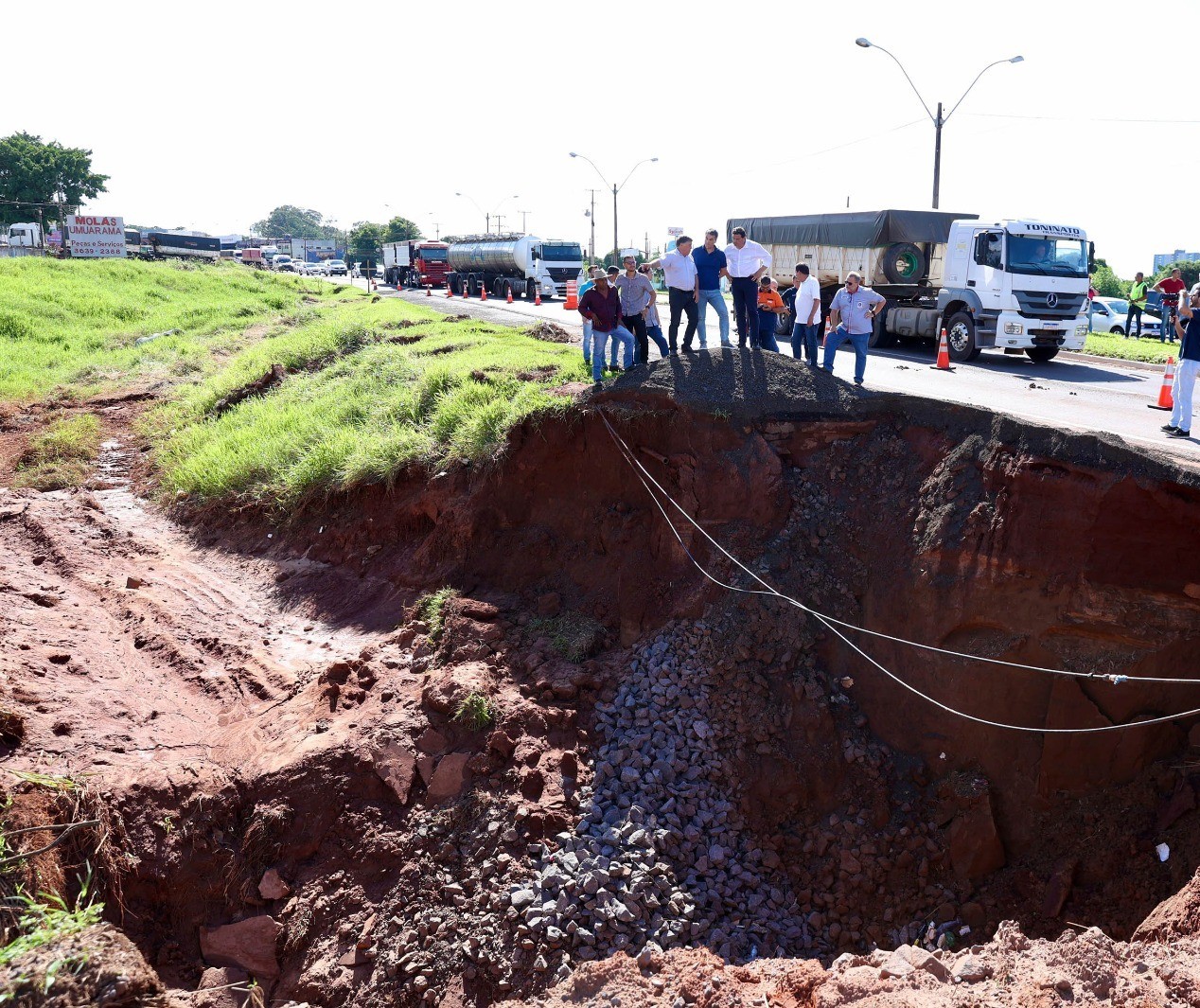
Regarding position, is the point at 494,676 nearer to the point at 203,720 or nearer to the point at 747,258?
the point at 203,720

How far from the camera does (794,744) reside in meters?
7.66

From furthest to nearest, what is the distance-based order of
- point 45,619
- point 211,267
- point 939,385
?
point 211,267 → point 939,385 → point 45,619

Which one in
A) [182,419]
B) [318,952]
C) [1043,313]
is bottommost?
[318,952]

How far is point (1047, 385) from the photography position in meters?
15.5

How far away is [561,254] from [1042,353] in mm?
23955

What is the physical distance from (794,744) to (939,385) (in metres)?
9.03

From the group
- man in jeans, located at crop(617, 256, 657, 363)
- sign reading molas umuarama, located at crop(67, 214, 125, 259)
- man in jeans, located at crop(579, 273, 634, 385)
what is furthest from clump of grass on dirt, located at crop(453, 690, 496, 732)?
sign reading molas umuarama, located at crop(67, 214, 125, 259)

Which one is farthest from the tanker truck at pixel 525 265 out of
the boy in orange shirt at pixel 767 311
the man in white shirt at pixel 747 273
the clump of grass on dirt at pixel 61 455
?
the man in white shirt at pixel 747 273

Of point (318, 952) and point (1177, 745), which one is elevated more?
point (1177, 745)

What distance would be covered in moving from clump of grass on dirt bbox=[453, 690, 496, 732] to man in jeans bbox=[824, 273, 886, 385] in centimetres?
625

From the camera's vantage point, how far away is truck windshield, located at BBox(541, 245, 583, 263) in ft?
127

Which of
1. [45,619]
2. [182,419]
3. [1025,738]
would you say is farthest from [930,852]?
[182,419]

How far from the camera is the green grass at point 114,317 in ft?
65.6

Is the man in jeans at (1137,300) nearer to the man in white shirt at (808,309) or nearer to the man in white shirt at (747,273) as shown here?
the man in white shirt at (808,309)
